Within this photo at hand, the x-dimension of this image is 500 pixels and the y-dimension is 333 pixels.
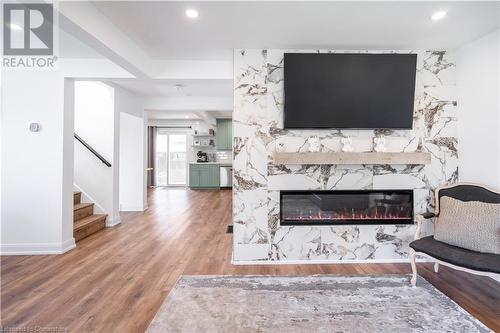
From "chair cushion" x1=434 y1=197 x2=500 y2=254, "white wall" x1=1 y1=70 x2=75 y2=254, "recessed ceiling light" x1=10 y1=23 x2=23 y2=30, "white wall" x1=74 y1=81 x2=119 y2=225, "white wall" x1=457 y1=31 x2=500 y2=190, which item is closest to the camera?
"chair cushion" x1=434 y1=197 x2=500 y2=254

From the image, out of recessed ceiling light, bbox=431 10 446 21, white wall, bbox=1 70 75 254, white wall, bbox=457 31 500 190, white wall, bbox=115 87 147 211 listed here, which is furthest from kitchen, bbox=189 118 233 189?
recessed ceiling light, bbox=431 10 446 21

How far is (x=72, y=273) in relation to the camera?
9.52ft

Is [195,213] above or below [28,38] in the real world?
below

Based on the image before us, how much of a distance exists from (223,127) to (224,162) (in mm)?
1291

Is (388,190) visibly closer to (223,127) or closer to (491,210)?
(491,210)

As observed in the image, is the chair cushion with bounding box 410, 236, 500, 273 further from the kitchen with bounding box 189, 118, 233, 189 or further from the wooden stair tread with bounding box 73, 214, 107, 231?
the kitchen with bounding box 189, 118, 233, 189

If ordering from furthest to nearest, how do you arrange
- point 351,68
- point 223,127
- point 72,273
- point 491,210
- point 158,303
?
point 223,127 < point 351,68 < point 72,273 < point 491,210 < point 158,303

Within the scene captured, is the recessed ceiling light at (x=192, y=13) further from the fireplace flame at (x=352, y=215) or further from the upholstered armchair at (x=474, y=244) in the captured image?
the upholstered armchair at (x=474, y=244)

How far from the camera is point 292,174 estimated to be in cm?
328

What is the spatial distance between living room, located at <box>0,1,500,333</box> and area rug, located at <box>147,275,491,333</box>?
0.05ft

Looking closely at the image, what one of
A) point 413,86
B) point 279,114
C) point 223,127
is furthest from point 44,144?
point 223,127

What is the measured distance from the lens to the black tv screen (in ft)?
10.2

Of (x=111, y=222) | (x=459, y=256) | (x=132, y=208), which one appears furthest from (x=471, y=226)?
(x=132, y=208)

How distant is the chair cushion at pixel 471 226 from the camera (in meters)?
2.40
